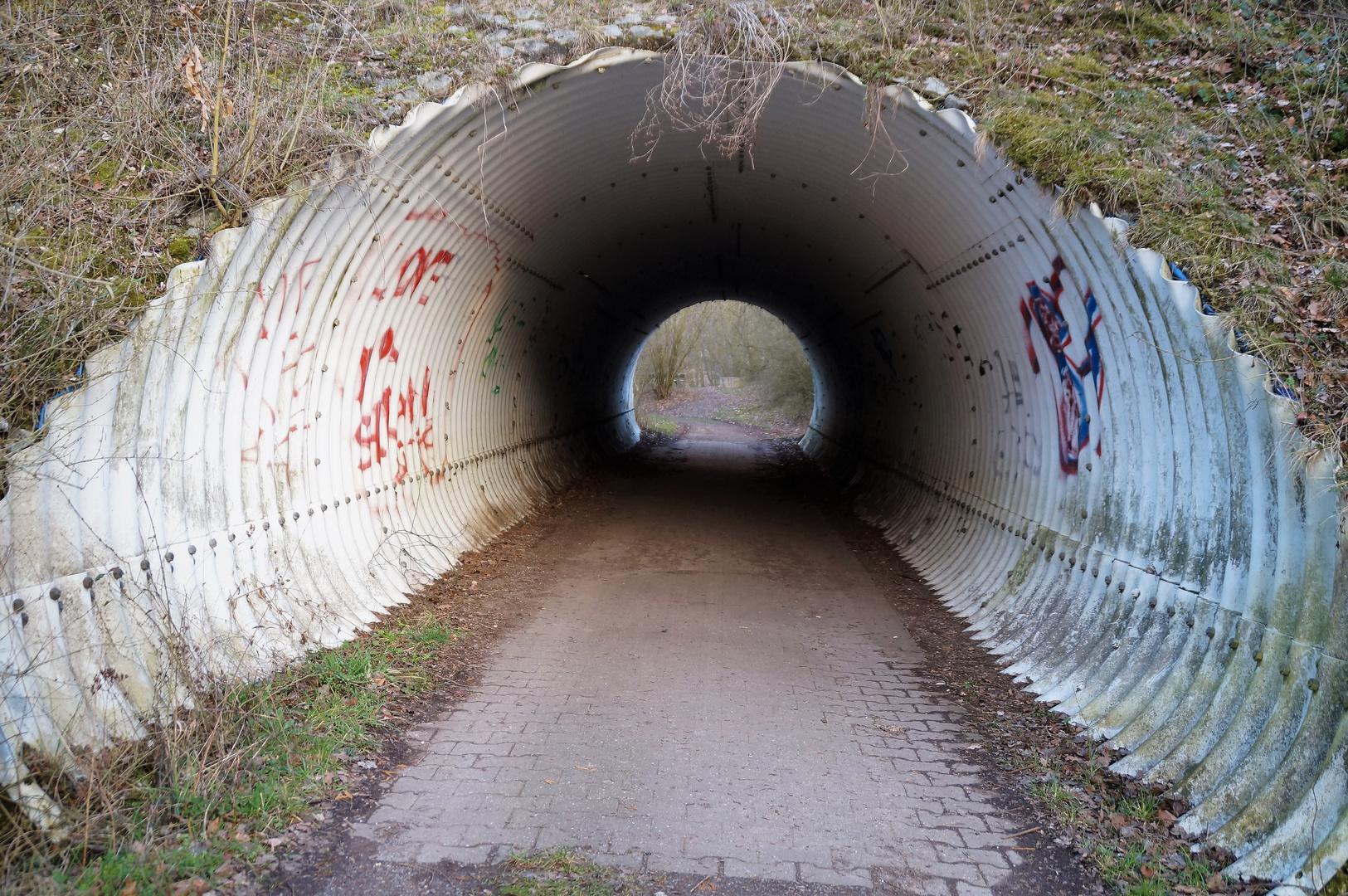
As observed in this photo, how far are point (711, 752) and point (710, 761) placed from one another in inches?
3.7

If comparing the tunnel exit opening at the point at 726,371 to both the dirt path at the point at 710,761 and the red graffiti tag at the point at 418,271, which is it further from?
the dirt path at the point at 710,761

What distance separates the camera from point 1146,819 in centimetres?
378

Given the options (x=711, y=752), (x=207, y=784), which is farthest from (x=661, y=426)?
(x=207, y=784)

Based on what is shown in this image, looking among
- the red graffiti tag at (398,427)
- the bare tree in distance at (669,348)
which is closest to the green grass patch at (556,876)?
the red graffiti tag at (398,427)

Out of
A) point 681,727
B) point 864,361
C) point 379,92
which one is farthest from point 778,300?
point 681,727

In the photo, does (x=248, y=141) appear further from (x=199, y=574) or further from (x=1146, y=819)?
(x=1146, y=819)

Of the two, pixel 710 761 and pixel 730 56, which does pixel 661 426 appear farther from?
pixel 710 761

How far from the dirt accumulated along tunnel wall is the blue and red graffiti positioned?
3 centimetres

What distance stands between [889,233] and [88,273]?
6624 millimetres

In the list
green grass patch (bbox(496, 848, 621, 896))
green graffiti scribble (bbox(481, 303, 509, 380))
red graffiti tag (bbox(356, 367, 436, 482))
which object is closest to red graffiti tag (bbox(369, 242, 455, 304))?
red graffiti tag (bbox(356, 367, 436, 482))

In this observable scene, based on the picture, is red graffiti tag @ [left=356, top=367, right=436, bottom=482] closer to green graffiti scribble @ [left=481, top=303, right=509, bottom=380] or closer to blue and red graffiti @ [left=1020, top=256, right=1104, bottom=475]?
green graffiti scribble @ [left=481, top=303, right=509, bottom=380]

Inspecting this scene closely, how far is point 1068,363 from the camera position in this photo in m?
6.08

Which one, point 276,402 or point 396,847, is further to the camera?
point 276,402

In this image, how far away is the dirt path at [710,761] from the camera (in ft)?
11.5
